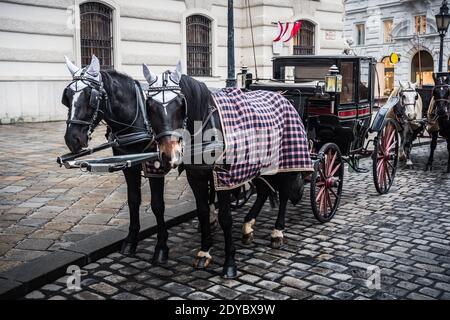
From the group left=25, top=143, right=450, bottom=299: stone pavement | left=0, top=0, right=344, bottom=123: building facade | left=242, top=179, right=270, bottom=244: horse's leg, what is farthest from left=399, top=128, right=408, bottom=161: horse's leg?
left=242, top=179, right=270, bottom=244: horse's leg

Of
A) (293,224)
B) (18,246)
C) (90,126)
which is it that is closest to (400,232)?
(293,224)

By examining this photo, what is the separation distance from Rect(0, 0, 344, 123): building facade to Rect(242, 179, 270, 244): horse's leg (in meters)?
6.90

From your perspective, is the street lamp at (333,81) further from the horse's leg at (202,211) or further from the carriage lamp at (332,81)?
the horse's leg at (202,211)

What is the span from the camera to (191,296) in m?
4.16

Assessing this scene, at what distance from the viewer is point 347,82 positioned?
23.7 feet

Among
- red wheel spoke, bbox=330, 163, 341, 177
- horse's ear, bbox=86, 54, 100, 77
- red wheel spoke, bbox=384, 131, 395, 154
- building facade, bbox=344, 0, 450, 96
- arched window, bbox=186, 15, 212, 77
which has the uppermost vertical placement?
building facade, bbox=344, 0, 450, 96

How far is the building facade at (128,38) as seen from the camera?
13.3 metres

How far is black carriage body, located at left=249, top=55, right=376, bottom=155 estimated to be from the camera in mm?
6559

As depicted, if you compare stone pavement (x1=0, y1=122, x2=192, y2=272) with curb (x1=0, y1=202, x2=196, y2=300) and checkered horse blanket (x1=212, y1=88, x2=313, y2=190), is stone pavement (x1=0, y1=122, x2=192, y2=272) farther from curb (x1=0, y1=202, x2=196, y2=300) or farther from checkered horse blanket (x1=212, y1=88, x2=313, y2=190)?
checkered horse blanket (x1=212, y1=88, x2=313, y2=190)

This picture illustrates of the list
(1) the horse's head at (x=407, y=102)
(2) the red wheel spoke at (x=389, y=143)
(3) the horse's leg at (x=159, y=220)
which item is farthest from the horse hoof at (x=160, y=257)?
(1) the horse's head at (x=407, y=102)

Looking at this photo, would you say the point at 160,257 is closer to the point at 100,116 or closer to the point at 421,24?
the point at 100,116

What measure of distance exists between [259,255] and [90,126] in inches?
80.4

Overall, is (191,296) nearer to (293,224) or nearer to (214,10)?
(293,224)

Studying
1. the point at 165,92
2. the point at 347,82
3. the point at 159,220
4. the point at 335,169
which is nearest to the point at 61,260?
the point at 159,220
